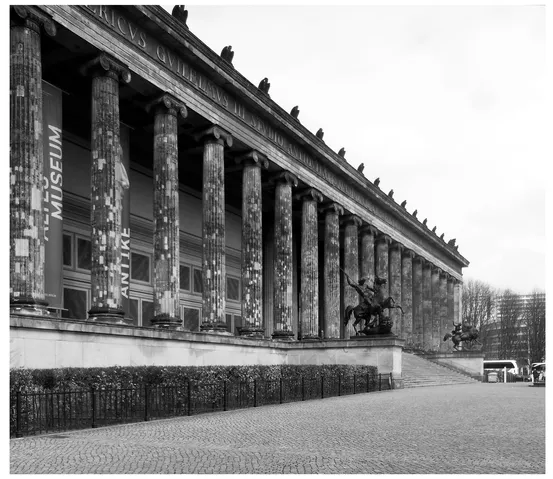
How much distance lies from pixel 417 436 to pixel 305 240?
28861 millimetres

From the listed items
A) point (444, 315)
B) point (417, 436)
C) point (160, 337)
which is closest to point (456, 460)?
point (417, 436)

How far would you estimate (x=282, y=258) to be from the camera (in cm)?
3988

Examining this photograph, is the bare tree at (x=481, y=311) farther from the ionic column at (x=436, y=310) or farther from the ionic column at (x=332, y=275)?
the ionic column at (x=332, y=275)

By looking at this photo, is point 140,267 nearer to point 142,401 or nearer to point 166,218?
point 166,218

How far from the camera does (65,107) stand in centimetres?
3153

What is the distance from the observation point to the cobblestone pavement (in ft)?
36.0

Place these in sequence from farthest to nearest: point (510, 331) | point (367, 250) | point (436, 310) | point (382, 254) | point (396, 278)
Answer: point (510, 331) → point (436, 310) → point (396, 278) → point (382, 254) → point (367, 250)

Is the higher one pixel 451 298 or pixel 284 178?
pixel 284 178

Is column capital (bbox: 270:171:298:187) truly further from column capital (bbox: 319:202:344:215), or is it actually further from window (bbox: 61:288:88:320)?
window (bbox: 61:288:88:320)

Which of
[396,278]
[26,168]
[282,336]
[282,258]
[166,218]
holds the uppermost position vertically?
[26,168]

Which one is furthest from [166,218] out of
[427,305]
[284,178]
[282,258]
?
[427,305]

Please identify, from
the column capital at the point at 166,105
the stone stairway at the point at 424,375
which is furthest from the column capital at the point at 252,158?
the stone stairway at the point at 424,375

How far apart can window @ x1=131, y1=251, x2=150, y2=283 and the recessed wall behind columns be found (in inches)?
309

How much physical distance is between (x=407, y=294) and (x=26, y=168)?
47383mm
